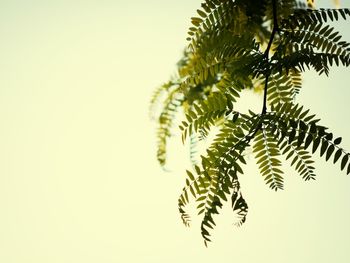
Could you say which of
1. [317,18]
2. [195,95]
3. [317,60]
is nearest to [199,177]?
[317,60]

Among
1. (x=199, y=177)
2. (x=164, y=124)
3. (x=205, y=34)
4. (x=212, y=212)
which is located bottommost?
(x=212, y=212)

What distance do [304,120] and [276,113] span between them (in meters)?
0.10

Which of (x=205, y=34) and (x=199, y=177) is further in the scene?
(x=205, y=34)

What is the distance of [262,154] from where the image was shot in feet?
3.65

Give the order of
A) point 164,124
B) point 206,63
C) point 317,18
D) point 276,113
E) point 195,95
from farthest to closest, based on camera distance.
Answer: point 164,124 < point 195,95 < point 206,63 < point 317,18 < point 276,113

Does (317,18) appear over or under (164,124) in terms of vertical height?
under

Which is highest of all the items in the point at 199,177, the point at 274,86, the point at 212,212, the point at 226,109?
the point at 274,86

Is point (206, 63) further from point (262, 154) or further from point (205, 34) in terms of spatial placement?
point (262, 154)

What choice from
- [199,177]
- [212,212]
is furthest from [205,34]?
[212,212]

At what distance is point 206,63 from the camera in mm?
1326

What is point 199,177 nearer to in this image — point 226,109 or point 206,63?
point 226,109

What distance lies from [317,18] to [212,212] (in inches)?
33.1

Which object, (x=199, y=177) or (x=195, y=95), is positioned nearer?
(x=199, y=177)

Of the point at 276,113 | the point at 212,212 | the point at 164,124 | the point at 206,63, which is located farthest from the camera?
the point at 164,124
